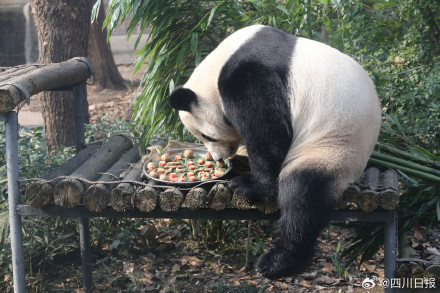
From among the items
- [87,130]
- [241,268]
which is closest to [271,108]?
[241,268]

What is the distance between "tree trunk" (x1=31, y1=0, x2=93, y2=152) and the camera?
5.38 m

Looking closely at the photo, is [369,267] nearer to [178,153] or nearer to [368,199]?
[368,199]

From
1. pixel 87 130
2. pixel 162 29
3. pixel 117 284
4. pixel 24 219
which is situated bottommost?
pixel 117 284

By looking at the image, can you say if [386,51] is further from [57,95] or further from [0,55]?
[0,55]

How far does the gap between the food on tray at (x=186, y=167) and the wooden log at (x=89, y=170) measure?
390 millimetres

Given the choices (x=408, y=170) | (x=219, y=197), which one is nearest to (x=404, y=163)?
(x=408, y=170)

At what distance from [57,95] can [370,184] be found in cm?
342

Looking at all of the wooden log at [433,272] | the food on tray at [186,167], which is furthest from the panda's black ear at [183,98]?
the wooden log at [433,272]

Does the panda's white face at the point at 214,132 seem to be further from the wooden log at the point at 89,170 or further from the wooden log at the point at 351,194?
the wooden log at the point at 351,194

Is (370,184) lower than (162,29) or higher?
lower

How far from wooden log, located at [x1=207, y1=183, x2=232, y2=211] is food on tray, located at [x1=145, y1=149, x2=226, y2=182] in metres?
0.20

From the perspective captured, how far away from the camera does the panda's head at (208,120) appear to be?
3320 mm

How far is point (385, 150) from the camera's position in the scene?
3891mm

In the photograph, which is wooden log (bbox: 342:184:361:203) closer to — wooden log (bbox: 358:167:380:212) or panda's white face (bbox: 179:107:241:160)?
wooden log (bbox: 358:167:380:212)
